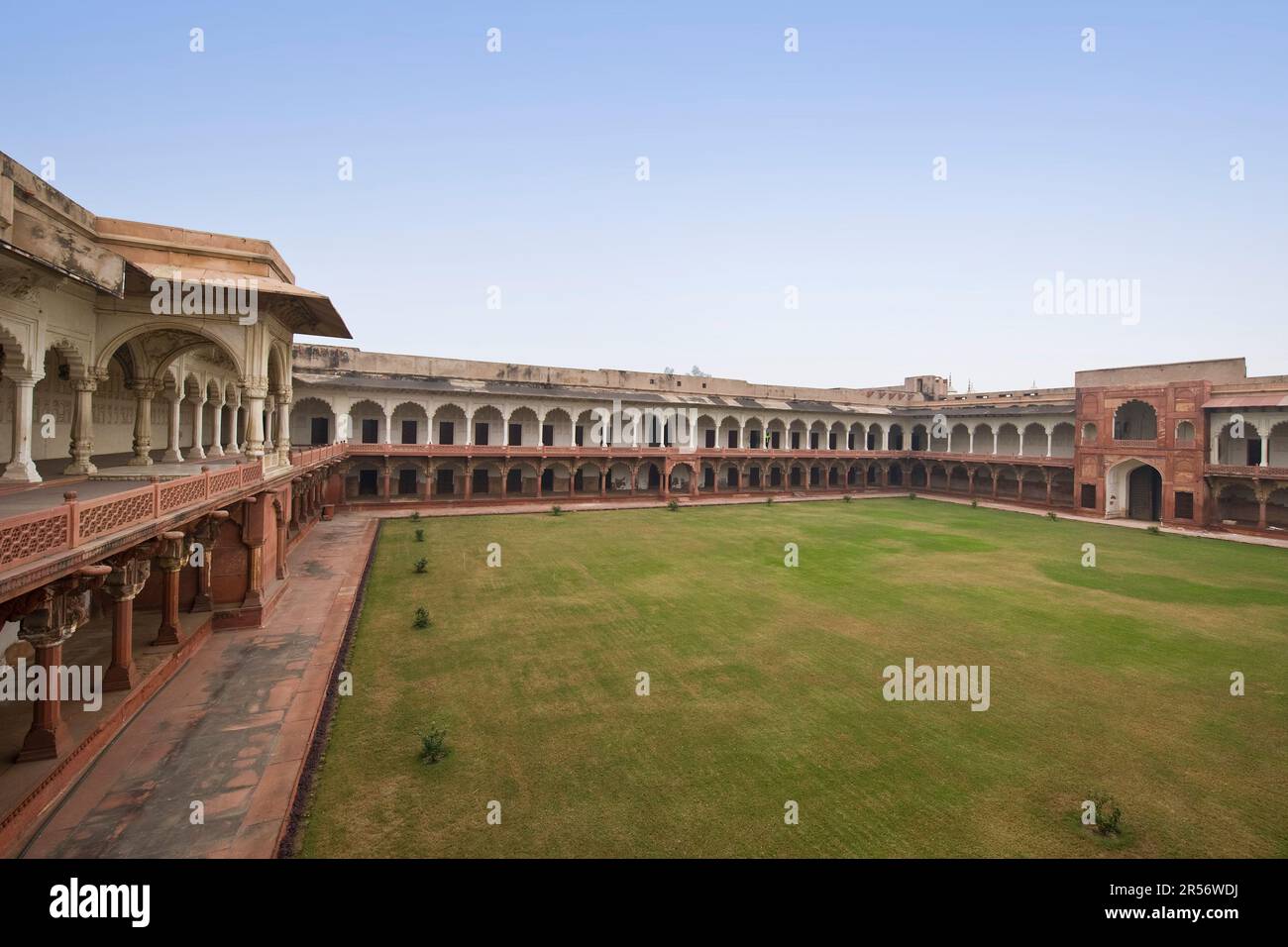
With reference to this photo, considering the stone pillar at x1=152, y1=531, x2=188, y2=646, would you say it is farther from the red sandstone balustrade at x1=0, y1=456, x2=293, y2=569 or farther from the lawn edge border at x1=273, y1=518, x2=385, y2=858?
the lawn edge border at x1=273, y1=518, x2=385, y2=858

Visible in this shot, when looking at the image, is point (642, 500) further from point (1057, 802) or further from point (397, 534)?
point (1057, 802)

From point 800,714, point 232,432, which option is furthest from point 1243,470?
point 232,432

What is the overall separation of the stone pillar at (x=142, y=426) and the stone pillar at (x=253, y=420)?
206 centimetres

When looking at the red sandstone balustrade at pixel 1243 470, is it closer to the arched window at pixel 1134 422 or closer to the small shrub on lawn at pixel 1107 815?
the arched window at pixel 1134 422

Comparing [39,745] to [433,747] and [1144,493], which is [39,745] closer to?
[433,747]

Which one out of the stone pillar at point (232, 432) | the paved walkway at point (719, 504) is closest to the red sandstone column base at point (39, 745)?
the stone pillar at point (232, 432)

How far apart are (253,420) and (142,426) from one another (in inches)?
98.0

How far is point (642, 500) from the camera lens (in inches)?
1359

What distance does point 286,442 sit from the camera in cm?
1731

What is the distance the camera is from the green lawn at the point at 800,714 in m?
6.45

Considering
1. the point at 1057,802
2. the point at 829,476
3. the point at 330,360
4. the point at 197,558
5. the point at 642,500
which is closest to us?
the point at 1057,802

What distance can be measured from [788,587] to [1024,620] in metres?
5.27

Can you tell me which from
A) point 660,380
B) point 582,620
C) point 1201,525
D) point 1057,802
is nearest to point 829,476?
point 660,380
